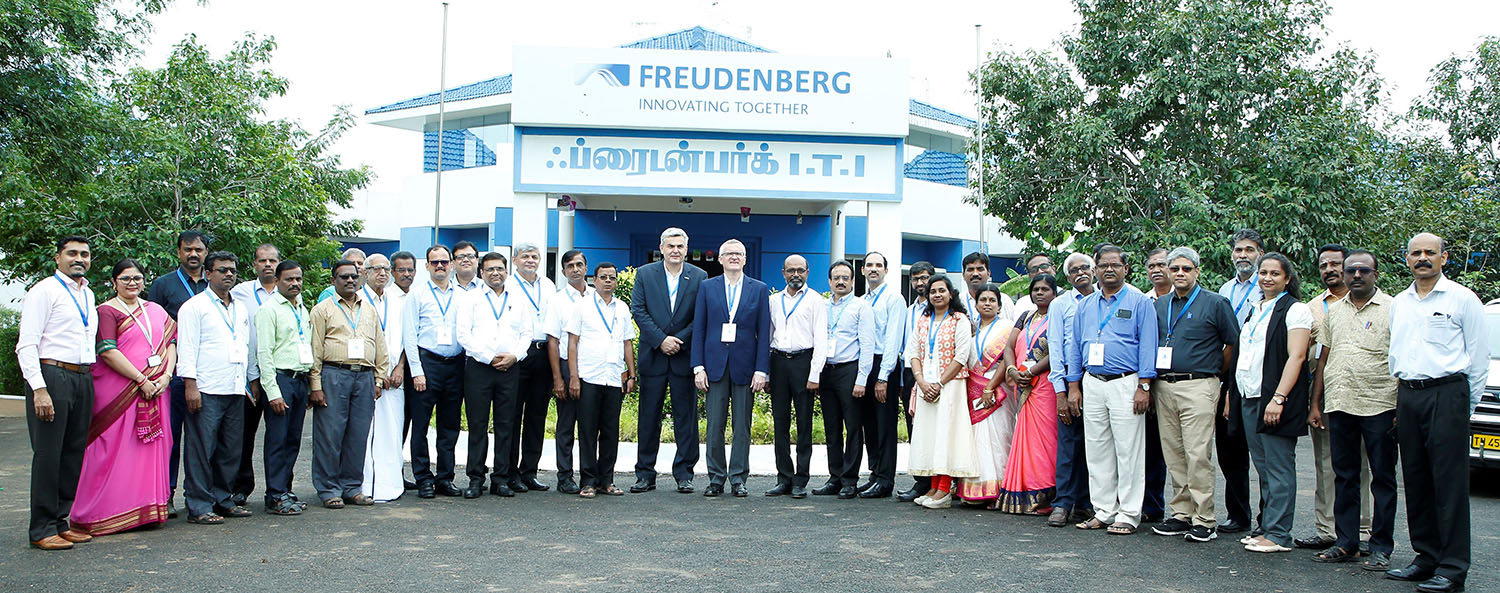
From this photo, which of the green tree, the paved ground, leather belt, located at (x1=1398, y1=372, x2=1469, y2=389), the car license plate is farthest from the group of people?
the green tree

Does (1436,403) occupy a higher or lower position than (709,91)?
lower

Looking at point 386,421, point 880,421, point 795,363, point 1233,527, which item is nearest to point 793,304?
point 795,363

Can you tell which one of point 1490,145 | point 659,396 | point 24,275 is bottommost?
point 659,396

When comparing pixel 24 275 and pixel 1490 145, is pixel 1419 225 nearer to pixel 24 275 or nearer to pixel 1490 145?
pixel 1490 145

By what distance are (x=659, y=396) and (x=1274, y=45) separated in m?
Result: 10.3

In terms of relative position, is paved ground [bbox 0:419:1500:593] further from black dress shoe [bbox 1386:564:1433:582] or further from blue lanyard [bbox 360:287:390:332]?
blue lanyard [bbox 360:287:390:332]

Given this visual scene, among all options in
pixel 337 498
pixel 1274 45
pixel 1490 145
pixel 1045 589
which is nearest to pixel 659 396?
pixel 337 498

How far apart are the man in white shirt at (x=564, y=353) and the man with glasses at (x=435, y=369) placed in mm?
676

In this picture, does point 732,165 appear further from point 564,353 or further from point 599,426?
point 599,426

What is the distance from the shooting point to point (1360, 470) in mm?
6410

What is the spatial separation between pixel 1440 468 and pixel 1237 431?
1.42m

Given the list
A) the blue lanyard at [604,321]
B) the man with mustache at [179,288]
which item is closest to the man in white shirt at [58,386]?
the man with mustache at [179,288]

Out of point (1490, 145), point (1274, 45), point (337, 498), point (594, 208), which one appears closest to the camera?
point (337, 498)

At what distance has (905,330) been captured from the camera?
28.9ft
